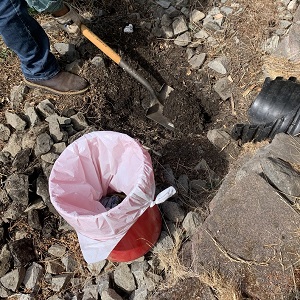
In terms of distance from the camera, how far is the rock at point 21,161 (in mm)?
2714

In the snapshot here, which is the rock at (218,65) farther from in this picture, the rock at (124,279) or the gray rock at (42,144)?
the rock at (124,279)

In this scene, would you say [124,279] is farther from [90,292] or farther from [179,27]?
[179,27]

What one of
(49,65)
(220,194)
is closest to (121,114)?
(49,65)

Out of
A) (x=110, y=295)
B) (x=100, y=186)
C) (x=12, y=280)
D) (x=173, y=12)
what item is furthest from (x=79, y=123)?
(x=173, y=12)

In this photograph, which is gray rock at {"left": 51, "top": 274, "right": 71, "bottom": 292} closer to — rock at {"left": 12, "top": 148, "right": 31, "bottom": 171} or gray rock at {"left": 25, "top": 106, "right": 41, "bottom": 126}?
rock at {"left": 12, "top": 148, "right": 31, "bottom": 171}

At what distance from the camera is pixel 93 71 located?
317cm

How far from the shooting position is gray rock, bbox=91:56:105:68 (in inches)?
126

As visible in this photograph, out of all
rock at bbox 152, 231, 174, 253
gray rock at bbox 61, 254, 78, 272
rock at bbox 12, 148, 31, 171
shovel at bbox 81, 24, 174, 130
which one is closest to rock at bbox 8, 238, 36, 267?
gray rock at bbox 61, 254, 78, 272

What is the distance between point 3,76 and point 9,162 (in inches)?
30.4

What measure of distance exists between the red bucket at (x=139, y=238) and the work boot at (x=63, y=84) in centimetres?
112

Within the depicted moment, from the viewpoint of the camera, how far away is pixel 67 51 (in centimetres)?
328

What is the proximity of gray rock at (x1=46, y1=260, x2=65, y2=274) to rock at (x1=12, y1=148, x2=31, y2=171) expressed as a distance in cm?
60

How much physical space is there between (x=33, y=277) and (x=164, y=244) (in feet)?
2.39

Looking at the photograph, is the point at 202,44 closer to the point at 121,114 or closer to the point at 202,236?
the point at 121,114
